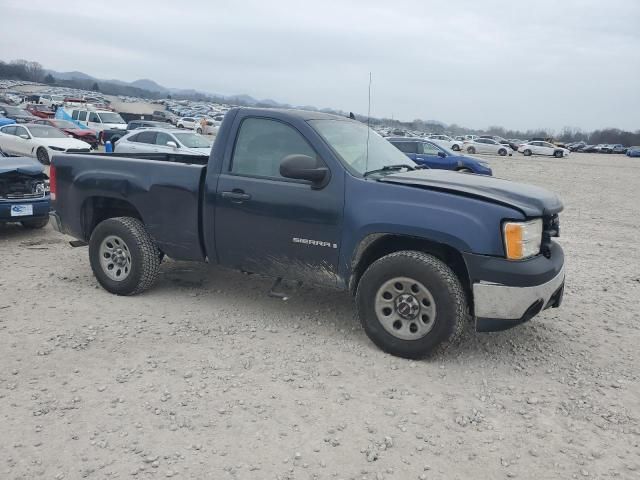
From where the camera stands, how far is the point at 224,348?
4297 mm

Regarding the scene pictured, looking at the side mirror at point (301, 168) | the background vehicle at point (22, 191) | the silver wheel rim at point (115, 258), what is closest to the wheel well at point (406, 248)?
the side mirror at point (301, 168)

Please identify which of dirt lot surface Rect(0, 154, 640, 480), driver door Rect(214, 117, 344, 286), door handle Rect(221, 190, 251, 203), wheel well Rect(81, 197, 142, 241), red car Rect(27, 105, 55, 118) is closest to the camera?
dirt lot surface Rect(0, 154, 640, 480)

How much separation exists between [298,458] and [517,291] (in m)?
1.94

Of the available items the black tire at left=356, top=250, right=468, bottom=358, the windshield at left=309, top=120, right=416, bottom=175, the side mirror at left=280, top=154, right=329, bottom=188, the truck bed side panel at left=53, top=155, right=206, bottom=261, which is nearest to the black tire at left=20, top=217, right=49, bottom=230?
the truck bed side panel at left=53, top=155, right=206, bottom=261

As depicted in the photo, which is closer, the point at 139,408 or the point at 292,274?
the point at 139,408

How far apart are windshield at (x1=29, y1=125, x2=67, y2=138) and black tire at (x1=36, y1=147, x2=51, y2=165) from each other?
86cm

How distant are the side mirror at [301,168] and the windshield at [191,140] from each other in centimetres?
1222

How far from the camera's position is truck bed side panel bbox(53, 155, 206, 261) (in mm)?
4961

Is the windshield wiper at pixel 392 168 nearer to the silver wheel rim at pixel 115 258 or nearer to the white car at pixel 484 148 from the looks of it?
the silver wheel rim at pixel 115 258

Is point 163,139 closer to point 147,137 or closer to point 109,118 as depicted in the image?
point 147,137

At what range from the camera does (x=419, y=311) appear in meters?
4.06

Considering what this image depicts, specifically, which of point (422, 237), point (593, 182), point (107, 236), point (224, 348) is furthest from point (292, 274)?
point (593, 182)

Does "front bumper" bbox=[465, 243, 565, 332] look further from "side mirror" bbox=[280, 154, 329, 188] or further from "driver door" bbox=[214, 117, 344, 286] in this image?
"side mirror" bbox=[280, 154, 329, 188]

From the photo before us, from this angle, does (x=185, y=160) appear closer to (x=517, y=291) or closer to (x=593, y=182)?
(x=517, y=291)
